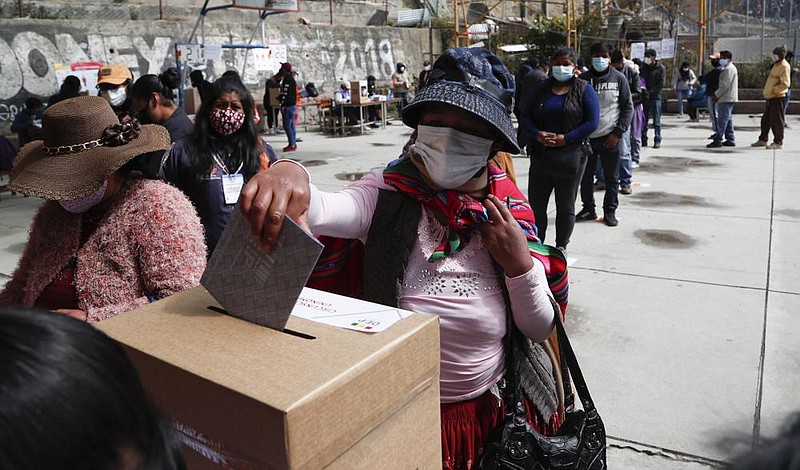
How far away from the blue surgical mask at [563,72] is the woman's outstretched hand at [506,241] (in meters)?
4.26

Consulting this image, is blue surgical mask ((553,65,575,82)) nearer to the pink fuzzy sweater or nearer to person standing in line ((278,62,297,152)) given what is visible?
the pink fuzzy sweater

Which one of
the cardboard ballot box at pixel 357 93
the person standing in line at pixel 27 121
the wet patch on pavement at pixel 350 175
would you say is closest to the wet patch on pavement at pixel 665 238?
the wet patch on pavement at pixel 350 175

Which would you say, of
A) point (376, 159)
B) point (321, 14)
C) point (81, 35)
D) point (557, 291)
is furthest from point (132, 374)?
point (321, 14)

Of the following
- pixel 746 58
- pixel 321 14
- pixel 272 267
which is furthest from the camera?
pixel 321 14

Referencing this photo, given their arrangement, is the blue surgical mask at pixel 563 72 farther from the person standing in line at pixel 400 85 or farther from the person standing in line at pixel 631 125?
the person standing in line at pixel 400 85

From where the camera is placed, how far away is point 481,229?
5.52 ft

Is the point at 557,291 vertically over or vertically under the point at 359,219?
under

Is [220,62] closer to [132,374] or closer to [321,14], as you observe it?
[321,14]

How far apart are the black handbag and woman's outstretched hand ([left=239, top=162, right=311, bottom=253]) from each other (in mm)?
708

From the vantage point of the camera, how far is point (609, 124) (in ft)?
22.3

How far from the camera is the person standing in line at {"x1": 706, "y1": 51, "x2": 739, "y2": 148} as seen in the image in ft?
38.4

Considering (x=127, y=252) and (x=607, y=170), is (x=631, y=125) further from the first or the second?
(x=127, y=252)

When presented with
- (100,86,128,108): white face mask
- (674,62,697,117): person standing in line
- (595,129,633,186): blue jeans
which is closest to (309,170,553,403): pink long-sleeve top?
(100,86,128,108): white face mask

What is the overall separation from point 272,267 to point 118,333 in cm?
31
